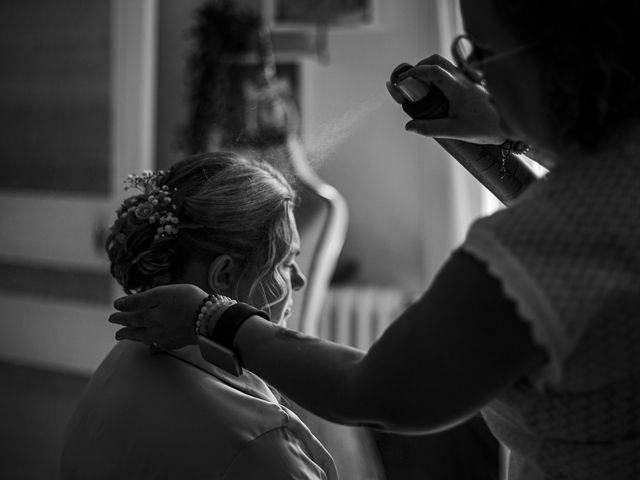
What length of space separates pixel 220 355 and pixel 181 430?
0.26 meters

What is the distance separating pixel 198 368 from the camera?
4.04 feet

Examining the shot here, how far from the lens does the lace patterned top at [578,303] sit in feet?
2.46

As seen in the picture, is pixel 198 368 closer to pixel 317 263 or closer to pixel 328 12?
pixel 317 263

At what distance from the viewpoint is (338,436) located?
1991 millimetres

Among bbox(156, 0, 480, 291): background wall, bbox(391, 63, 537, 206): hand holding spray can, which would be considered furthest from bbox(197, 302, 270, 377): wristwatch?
bbox(156, 0, 480, 291): background wall

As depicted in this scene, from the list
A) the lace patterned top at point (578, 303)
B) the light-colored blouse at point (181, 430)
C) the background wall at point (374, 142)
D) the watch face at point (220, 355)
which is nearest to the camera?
the lace patterned top at point (578, 303)

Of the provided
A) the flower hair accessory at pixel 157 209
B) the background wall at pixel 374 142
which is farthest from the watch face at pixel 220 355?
the background wall at pixel 374 142

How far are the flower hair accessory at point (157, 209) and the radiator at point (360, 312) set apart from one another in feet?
5.83

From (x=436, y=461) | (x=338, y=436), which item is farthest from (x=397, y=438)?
(x=338, y=436)

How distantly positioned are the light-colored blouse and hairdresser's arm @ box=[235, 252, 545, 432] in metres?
0.30

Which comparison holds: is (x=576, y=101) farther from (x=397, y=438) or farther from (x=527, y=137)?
(x=397, y=438)

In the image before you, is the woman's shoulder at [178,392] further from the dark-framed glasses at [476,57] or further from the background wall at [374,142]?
the background wall at [374,142]

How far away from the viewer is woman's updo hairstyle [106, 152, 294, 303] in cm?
128

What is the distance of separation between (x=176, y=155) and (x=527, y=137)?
9.18ft
